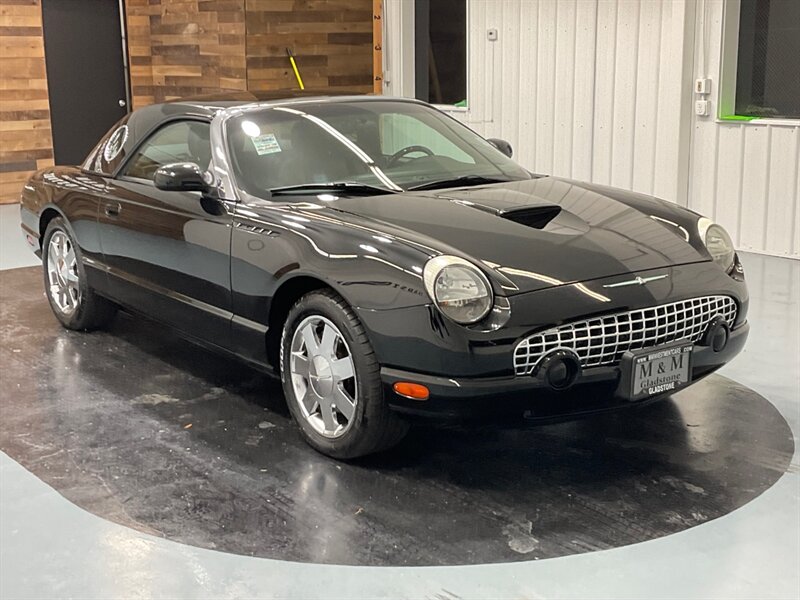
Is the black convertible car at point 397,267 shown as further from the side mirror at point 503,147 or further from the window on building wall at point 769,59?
the window on building wall at point 769,59

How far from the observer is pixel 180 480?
3533mm

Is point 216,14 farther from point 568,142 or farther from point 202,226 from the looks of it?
point 202,226

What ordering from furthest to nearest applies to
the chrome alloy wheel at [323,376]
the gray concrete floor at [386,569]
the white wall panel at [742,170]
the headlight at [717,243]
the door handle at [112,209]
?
the white wall panel at [742,170], the door handle at [112,209], the headlight at [717,243], the chrome alloy wheel at [323,376], the gray concrete floor at [386,569]

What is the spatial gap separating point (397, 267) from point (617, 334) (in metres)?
0.75

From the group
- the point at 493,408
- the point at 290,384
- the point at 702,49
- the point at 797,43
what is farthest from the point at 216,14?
the point at 493,408

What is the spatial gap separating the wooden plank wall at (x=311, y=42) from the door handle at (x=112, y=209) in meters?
5.92

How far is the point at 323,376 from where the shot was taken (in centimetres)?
360

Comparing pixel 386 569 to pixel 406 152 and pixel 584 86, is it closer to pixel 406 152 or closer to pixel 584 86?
pixel 406 152

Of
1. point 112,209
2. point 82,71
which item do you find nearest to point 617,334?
point 112,209

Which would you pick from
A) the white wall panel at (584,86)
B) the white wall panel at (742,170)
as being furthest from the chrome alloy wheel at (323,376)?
the white wall panel at (584,86)

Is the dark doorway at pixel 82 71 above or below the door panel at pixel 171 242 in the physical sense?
above

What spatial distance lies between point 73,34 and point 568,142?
5.97m

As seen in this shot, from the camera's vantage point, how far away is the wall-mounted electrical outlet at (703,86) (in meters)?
7.54

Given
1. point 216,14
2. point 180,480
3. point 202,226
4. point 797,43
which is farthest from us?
point 216,14
